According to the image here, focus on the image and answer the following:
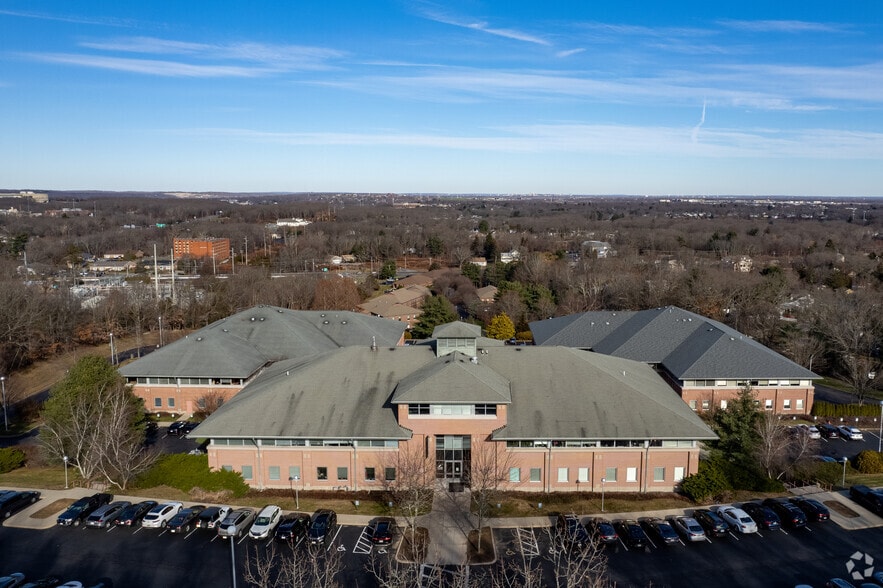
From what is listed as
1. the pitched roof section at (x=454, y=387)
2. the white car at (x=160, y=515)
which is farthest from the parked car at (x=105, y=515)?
the pitched roof section at (x=454, y=387)

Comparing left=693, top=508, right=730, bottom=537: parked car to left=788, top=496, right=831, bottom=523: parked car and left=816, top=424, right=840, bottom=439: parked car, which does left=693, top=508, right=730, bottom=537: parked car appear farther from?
left=816, top=424, right=840, bottom=439: parked car

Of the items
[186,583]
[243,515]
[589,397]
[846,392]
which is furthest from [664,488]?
[846,392]

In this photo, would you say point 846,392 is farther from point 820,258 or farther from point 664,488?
point 820,258

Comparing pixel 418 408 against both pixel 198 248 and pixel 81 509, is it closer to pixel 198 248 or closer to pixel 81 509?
pixel 81 509

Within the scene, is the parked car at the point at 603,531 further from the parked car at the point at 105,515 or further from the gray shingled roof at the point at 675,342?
the parked car at the point at 105,515

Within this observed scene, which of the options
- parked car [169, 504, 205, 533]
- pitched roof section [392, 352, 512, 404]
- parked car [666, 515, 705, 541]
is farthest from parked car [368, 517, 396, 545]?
parked car [666, 515, 705, 541]
